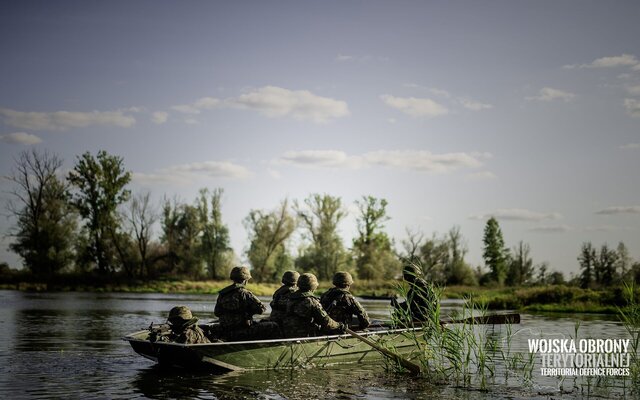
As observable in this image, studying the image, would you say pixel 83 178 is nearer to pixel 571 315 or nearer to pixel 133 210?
pixel 133 210

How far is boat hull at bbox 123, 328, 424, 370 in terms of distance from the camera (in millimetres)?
10945

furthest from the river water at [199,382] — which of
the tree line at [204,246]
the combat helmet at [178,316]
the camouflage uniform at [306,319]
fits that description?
the tree line at [204,246]

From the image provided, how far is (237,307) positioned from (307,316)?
56.1 inches

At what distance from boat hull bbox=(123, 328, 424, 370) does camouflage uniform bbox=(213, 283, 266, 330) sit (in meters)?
0.80

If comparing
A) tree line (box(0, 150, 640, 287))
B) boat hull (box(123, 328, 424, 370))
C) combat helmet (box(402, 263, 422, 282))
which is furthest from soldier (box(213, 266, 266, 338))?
tree line (box(0, 150, 640, 287))

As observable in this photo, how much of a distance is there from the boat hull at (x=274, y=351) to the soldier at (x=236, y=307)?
80 centimetres

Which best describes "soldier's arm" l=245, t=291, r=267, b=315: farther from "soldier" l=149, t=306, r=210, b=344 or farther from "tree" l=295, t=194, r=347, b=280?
"tree" l=295, t=194, r=347, b=280

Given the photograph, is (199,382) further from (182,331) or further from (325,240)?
(325,240)

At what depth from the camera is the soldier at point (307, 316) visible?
12344mm

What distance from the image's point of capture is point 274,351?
11789 mm

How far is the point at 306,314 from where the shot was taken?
12375 millimetres

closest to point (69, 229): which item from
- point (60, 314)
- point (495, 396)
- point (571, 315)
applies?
point (60, 314)

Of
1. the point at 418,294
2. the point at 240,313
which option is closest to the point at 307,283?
the point at 240,313

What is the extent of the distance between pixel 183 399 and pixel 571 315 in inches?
1045
